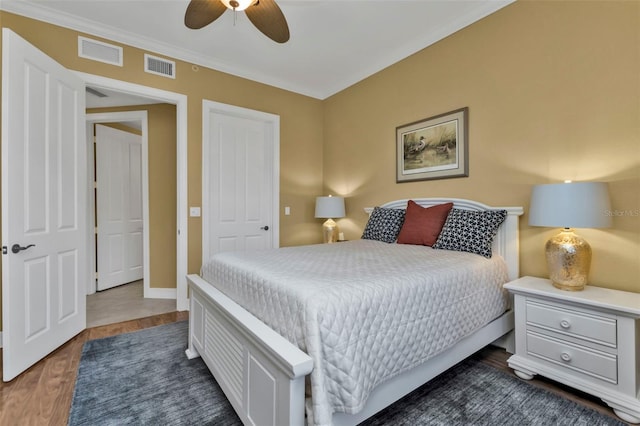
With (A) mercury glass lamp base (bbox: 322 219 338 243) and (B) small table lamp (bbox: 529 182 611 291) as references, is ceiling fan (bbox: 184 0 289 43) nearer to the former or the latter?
(B) small table lamp (bbox: 529 182 611 291)

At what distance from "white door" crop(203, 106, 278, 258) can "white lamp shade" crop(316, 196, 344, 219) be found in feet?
2.10

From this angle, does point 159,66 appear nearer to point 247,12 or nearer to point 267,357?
point 247,12

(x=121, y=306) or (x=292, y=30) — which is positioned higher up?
(x=292, y=30)

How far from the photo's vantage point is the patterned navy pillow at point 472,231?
216 cm

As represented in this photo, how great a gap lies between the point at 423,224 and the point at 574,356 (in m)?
1.28

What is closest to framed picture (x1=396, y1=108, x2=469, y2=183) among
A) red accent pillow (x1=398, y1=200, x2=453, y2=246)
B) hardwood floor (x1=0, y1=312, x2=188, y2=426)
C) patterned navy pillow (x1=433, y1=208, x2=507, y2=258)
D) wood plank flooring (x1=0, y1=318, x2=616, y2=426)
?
red accent pillow (x1=398, y1=200, x2=453, y2=246)

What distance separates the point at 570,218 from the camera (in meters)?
1.67

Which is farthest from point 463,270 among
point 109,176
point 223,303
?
point 109,176

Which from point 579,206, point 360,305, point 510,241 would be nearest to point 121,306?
point 360,305

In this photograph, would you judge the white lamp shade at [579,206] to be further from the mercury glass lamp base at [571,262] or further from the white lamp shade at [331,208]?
the white lamp shade at [331,208]

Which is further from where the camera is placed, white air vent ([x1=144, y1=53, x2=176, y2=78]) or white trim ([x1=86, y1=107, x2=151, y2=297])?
white trim ([x1=86, y1=107, x2=151, y2=297])

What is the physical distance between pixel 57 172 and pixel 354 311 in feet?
8.51

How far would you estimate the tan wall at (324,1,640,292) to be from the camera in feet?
5.95

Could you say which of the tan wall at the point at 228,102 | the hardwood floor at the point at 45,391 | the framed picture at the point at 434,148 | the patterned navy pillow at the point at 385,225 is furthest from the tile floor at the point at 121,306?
the framed picture at the point at 434,148
